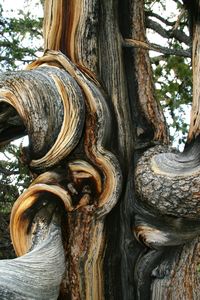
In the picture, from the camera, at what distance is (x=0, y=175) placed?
3.76 metres

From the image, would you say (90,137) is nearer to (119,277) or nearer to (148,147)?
(148,147)

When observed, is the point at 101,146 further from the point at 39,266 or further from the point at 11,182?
the point at 11,182

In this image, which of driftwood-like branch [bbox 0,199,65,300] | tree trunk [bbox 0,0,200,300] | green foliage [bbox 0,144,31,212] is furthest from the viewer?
green foliage [bbox 0,144,31,212]

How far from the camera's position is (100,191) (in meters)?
1.91

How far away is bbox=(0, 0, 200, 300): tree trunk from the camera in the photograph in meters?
1.86

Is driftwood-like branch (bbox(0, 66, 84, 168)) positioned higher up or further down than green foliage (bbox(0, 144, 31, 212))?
higher up

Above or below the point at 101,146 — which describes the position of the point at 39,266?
below

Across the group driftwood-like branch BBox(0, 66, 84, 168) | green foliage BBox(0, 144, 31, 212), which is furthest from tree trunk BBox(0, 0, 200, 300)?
green foliage BBox(0, 144, 31, 212)

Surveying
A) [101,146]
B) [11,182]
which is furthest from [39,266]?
[11,182]

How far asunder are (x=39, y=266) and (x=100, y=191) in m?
0.35

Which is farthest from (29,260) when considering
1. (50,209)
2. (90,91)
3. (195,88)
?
(195,88)

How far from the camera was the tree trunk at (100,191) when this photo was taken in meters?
1.86

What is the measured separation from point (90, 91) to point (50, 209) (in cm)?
39

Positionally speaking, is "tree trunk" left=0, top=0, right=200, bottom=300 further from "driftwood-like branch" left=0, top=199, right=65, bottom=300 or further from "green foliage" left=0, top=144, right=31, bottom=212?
"green foliage" left=0, top=144, right=31, bottom=212
